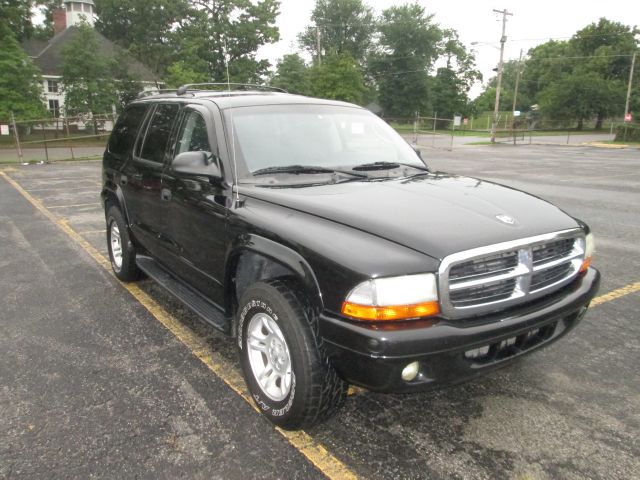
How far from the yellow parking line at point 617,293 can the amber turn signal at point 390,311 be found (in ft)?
9.90

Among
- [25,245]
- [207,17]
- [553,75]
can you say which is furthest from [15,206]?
[553,75]

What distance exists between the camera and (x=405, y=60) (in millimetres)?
73688

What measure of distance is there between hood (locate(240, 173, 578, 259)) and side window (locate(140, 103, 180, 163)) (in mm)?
1320

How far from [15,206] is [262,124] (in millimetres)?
8445

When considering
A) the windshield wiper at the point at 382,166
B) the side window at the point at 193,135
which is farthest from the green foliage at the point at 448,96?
the side window at the point at 193,135

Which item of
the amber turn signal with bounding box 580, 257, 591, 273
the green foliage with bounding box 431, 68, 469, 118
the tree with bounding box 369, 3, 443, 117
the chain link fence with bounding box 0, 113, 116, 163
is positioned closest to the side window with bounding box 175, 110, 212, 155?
the amber turn signal with bounding box 580, 257, 591, 273

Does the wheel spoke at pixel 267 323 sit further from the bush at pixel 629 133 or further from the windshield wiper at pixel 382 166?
the bush at pixel 629 133

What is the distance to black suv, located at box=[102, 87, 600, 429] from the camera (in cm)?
233

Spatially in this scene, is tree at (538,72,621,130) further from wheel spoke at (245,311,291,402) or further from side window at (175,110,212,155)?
wheel spoke at (245,311,291,402)

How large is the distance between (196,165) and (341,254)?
134 cm

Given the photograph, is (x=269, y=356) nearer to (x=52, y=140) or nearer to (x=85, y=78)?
(x=52, y=140)

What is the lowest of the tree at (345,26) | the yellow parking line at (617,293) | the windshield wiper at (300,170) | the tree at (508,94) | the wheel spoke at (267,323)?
the yellow parking line at (617,293)

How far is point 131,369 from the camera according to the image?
3.49 meters

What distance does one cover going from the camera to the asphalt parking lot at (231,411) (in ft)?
8.29
